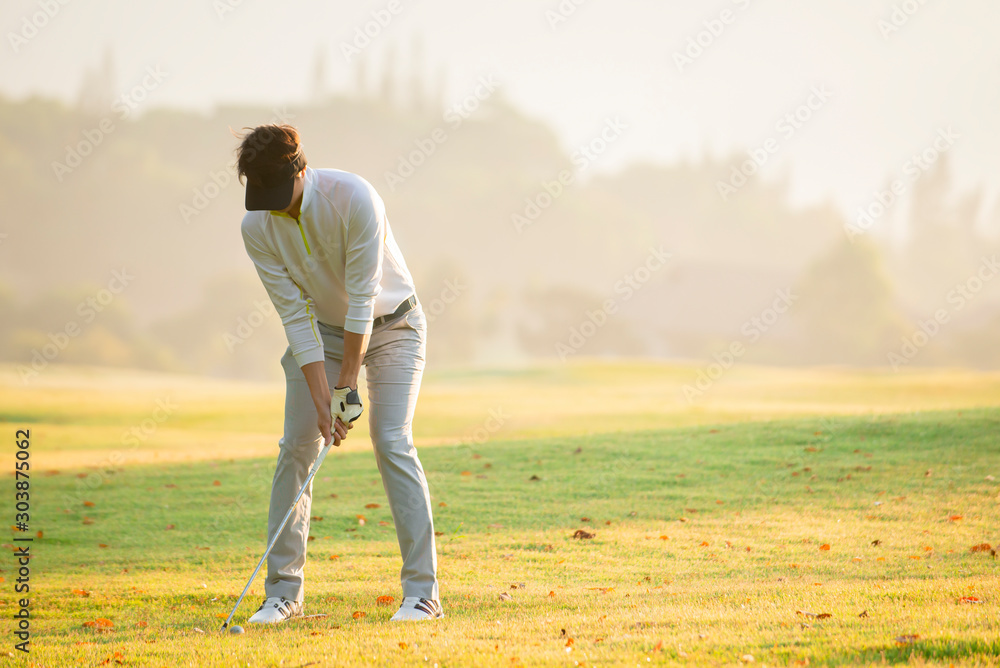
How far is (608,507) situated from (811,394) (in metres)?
19.6

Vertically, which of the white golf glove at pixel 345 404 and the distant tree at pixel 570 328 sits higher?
the white golf glove at pixel 345 404

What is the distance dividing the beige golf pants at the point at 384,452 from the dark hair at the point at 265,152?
40.8 inches

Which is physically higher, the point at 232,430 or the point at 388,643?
the point at 388,643

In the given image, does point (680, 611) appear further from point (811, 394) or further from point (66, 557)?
point (811, 394)

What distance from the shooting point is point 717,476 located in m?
10.4

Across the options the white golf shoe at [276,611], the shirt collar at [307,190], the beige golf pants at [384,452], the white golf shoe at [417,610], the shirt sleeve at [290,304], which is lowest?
the white golf shoe at [276,611]

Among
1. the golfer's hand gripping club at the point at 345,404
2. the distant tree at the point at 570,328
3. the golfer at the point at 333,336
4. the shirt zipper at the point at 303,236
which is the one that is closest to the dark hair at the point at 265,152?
the golfer at the point at 333,336

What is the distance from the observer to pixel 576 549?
716cm

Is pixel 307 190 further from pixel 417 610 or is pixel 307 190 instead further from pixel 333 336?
pixel 417 610

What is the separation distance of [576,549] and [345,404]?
3.30 meters

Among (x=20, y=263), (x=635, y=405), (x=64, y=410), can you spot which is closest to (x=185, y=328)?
(x=20, y=263)

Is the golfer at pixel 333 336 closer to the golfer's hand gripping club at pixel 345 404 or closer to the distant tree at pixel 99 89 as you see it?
the golfer's hand gripping club at pixel 345 404

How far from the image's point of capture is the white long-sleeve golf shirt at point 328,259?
4457mm

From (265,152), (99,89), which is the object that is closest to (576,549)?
(265,152)
